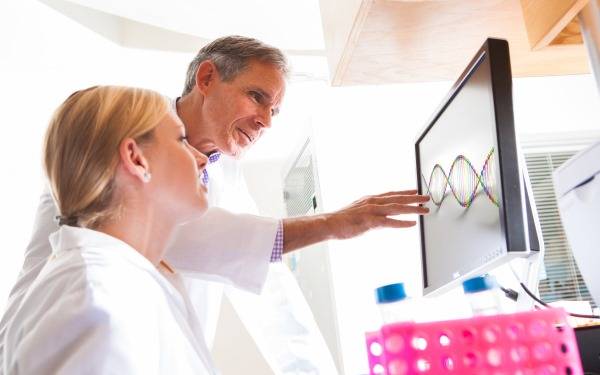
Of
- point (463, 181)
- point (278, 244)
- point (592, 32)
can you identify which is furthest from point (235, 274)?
point (592, 32)

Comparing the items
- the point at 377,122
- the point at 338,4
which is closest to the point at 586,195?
the point at 338,4

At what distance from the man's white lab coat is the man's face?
0.13 metres

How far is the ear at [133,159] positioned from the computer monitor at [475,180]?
53 cm

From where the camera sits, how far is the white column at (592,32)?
90cm

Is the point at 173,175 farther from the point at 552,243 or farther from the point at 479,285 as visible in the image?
the point at 552,243

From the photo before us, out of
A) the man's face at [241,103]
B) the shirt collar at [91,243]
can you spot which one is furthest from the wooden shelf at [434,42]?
the shirt collar at [91,243]

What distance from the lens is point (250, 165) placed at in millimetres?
3107

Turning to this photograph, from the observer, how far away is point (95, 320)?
61 cm

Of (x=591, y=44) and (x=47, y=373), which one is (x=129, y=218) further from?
(x=591, y=44)

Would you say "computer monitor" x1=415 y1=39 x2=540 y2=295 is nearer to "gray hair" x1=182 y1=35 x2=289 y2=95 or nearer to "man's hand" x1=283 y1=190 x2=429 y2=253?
"man's hand" x1=283 y1=190 x2=429 y2=253

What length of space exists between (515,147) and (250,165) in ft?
7.98

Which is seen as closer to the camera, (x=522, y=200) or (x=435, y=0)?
(x=522, y=200)

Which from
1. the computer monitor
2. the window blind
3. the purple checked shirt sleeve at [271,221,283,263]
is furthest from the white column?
the window blind

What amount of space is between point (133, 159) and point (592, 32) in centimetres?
80
